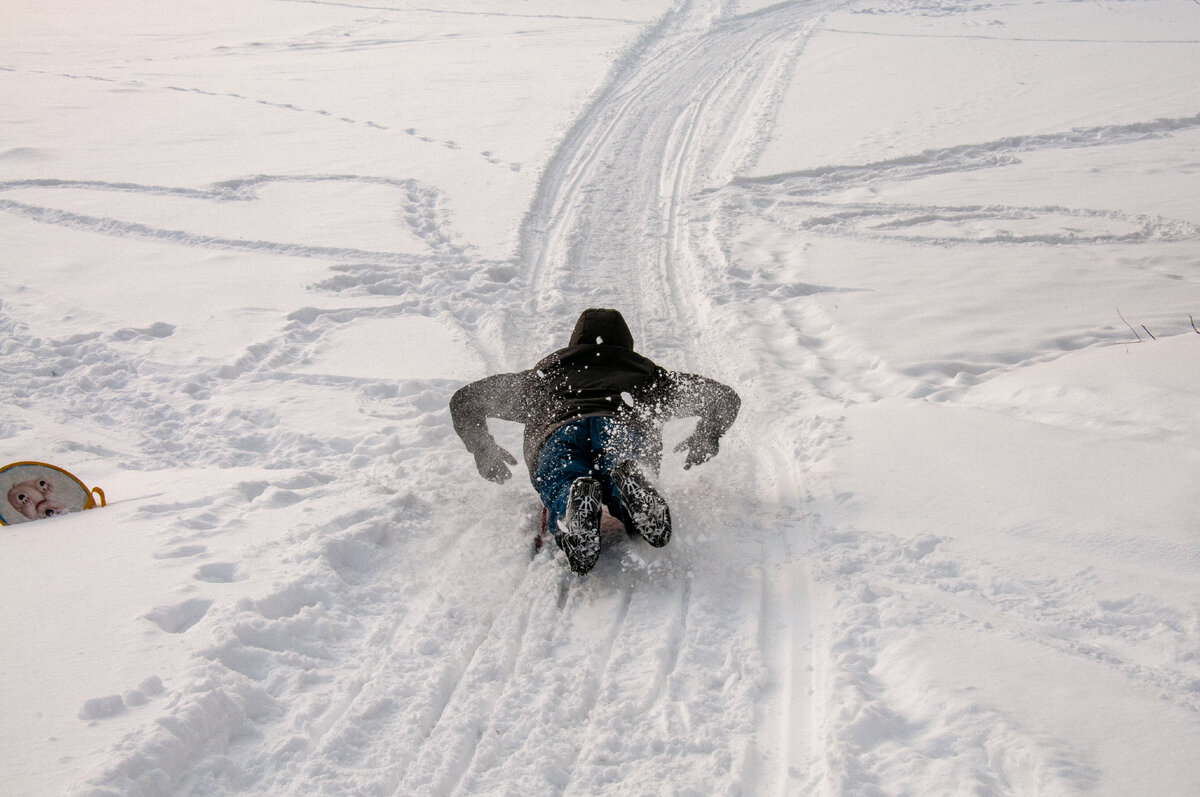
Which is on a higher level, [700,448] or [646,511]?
[646,511]

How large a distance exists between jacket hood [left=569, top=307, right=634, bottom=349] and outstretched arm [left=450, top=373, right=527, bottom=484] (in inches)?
17.0

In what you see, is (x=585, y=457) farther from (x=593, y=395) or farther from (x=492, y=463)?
(x=492, y=463)

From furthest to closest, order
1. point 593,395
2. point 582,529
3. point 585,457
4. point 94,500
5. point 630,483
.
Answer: point 593,395
point 94,500
point 585,457
point 630,483
point 582,529

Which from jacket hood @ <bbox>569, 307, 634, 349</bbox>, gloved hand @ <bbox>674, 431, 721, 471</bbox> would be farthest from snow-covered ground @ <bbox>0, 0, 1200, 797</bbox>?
jacket hood @ <bbox>569, 307, 634, 349</bbox>

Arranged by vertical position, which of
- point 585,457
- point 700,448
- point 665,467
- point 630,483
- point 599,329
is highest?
point 599,329

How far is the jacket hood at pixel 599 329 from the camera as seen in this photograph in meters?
4.27

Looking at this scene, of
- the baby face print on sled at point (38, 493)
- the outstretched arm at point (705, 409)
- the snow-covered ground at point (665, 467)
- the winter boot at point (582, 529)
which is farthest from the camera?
the outstretched arm at point (705, 409)

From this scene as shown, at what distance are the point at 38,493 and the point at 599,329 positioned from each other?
2.78m

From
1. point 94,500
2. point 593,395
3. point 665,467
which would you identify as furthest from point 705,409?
point 94,500

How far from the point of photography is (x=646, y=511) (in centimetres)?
323

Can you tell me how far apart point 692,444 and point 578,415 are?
0.59 m

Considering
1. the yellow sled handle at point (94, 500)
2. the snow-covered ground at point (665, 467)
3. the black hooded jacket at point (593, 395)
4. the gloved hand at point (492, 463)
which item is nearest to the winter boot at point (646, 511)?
the snow-covered ground at point (665, 467)

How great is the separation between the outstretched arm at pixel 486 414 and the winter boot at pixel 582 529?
76 centimetres

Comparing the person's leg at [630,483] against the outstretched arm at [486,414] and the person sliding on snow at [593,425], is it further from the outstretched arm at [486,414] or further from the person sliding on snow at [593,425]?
the outstretched arm at [486,414]
